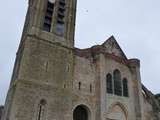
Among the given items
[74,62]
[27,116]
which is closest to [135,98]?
[74,62]

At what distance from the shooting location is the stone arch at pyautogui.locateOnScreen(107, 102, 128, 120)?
57.7 ft

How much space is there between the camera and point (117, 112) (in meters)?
18.1

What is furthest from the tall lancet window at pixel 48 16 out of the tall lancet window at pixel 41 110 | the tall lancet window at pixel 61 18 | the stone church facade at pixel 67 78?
the tall lancet window at pixel 41 110

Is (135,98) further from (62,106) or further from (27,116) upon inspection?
(27,116)

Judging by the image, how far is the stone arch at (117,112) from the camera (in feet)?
57.7

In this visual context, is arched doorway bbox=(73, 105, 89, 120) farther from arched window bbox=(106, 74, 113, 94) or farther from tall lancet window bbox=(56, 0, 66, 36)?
tall lancet window bbox=(56, 0, 66, 36)

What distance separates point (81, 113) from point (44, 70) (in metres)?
4.20

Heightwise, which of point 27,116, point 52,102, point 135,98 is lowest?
point 27,116

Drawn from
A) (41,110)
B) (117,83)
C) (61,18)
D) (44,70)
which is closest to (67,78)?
(44,70)

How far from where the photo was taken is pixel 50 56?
17.0m

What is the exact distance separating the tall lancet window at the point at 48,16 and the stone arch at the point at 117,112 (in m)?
8.06

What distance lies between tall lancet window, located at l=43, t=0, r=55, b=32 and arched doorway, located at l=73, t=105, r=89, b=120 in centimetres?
674

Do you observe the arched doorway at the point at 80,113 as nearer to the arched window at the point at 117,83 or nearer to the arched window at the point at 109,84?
the arched window at the point at 109,84

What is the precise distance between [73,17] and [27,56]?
6.62 m
